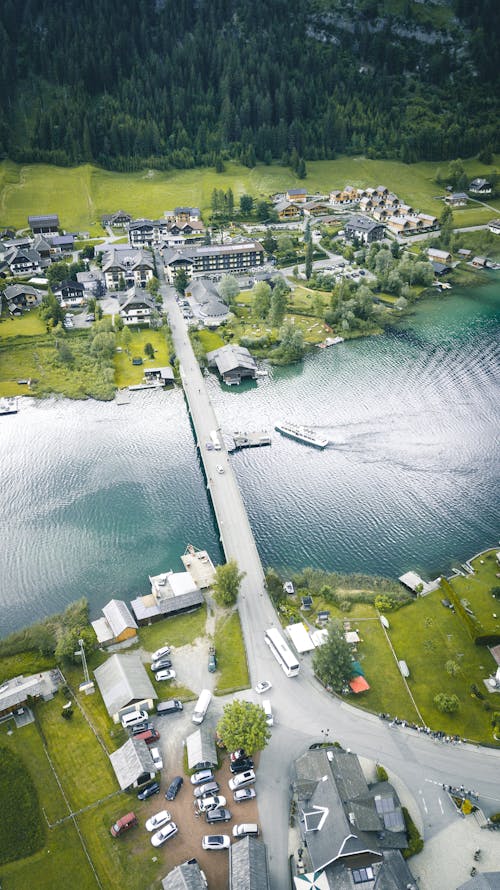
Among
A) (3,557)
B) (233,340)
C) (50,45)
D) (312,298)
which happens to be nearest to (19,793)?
(3,557)

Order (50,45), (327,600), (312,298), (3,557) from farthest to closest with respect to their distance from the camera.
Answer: (50,45) → (312,298) → (3,557) → (327,600)

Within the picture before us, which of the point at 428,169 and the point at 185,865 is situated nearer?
the point at 185,865

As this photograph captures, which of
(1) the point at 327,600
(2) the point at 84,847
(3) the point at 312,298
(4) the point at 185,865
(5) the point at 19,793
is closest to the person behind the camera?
(4) the point at 185,865

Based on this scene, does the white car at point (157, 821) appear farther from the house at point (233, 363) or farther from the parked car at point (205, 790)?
the house at point (233, 363)

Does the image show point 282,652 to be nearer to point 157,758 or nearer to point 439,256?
point 157,758

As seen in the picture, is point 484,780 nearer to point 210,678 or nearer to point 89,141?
point 210,678

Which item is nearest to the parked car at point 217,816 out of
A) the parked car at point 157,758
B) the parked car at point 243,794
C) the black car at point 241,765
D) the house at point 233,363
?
the parked car at point 243,794

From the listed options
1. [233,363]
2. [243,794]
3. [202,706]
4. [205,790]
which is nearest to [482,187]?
[233,363]
